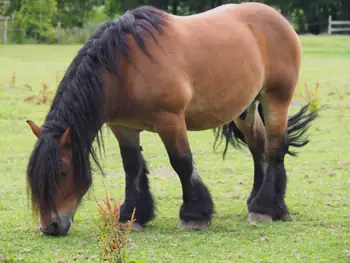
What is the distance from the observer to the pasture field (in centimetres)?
527

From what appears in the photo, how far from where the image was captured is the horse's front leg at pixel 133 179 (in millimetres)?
6234

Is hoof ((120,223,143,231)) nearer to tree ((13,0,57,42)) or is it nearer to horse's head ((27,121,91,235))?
horse's head ((27,121,91,235))

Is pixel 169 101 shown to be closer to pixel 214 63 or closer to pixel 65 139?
pixel 214 63

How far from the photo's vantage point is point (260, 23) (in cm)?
671

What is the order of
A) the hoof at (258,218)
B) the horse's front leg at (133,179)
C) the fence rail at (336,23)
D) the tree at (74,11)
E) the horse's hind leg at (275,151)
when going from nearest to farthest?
1. the horse's front leg at (133,179)
2. the hoof at (258,218)
3. the horse's hind leg at (275,151)
4. the fence rail at (336,23)
5. the tree at (74,11)

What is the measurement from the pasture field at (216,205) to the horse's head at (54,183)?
0.61 feet

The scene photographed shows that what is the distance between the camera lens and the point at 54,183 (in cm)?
531

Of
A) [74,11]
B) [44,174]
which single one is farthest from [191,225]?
[74,11]

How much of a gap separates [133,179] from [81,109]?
1.06 meters

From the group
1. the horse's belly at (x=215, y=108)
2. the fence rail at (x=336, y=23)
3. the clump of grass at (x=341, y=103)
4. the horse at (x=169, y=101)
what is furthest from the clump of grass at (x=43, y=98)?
the fence rail at (x=336, y=23)

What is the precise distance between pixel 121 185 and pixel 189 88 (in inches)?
101

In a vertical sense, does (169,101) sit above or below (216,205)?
above

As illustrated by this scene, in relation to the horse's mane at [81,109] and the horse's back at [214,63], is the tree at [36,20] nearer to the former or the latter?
the horse's back at [214,63]

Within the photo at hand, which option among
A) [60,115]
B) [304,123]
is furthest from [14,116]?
[60,115]
